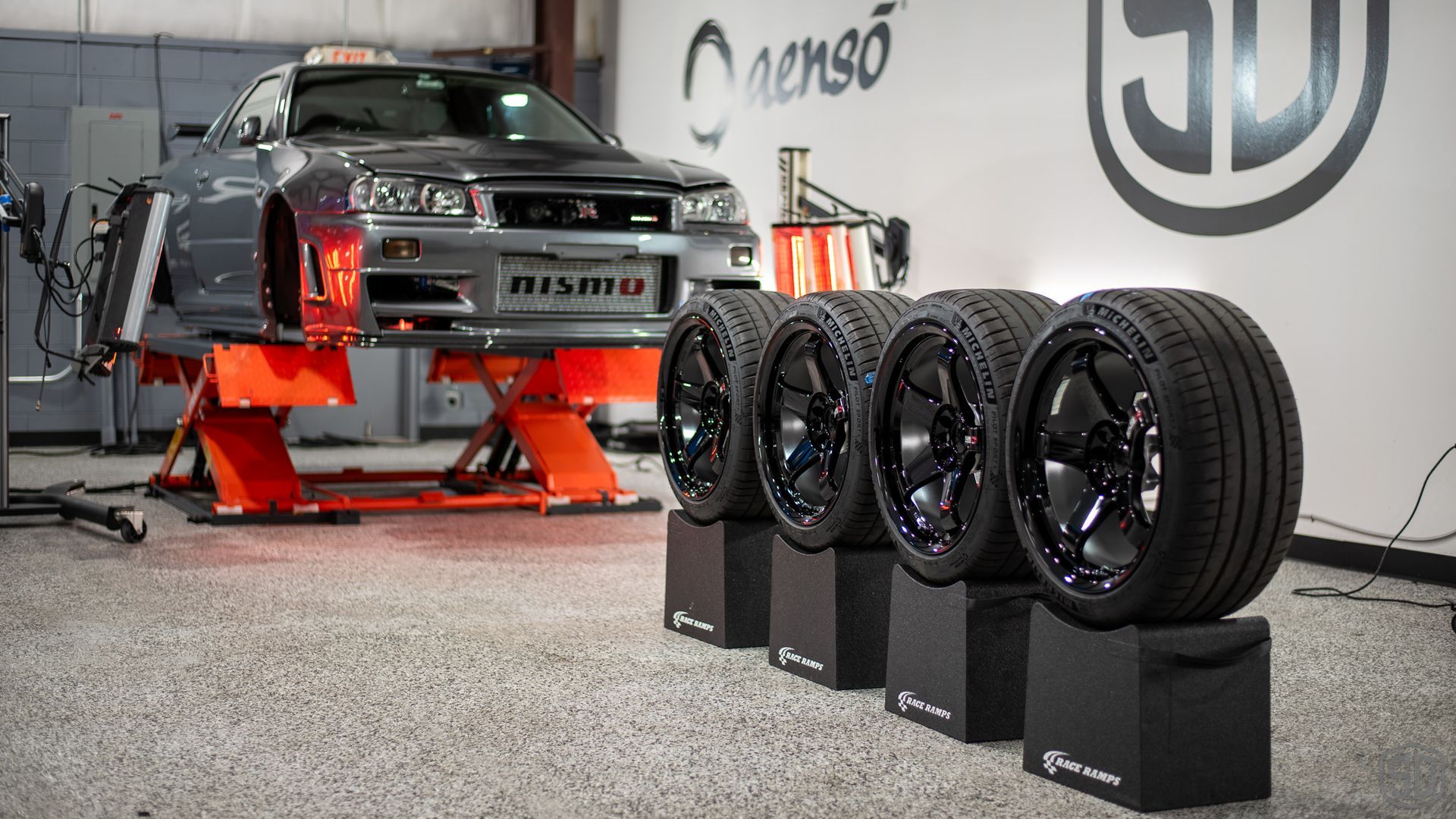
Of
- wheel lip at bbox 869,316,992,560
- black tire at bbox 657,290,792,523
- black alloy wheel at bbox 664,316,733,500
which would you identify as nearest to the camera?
wheel lip at bbox 869,316,992,560

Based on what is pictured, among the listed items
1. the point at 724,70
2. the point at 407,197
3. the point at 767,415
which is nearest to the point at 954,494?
the point at 767,415

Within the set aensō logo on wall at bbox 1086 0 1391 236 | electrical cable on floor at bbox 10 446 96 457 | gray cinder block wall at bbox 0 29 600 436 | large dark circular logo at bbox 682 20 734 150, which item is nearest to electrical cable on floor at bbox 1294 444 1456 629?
aensō logo on wall at bbox 1086 0 1391 236

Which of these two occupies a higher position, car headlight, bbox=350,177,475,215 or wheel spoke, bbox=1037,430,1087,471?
car headlight, bbox=350,177,475,215

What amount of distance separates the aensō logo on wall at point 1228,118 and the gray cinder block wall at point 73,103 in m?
5.56

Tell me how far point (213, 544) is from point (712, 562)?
2329 millimetres

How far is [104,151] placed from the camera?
29.3 feet

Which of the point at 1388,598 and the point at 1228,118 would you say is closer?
the point at 1388,598

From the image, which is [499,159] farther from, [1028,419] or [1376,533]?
[1376,533]

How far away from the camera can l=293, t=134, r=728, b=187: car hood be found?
16.9ft

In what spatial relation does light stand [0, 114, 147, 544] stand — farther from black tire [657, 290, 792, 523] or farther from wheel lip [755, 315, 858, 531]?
wheel lip [755, 315, 858, 531]

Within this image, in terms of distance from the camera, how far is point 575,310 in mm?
5324

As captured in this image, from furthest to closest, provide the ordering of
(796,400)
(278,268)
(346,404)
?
(346,404)
(278,268)
(796,400)

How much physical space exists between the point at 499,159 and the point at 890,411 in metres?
2.80

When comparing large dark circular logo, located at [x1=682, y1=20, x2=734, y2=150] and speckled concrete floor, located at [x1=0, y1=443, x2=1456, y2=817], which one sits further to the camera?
large dark circular logo, located at [x1=682, y1=20, x2=734, y2=150]
